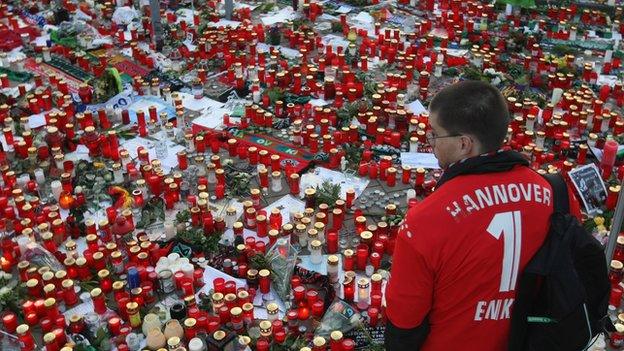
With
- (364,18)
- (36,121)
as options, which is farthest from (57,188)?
(364,18)

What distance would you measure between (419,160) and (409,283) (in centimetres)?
344

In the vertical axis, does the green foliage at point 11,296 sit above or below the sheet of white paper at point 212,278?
below

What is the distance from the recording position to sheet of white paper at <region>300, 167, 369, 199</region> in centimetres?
501

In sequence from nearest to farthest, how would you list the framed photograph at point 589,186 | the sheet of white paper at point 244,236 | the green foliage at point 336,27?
the sheet of white paper at point 244,236 < the framed photograph at point 589,186 < the green foliage at point 336,27

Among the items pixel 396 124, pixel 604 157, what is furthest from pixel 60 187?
pixel 604 157

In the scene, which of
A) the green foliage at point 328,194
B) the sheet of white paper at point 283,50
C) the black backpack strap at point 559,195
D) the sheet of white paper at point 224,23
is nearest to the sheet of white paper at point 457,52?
the sheet of white paper at point 283,50

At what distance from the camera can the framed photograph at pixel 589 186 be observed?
4711 mm

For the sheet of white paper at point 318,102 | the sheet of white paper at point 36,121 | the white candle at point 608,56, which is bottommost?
the sheet of white paper at point 36,121

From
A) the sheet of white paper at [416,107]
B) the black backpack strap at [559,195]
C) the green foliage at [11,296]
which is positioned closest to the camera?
the black backpack strap at [559,195]

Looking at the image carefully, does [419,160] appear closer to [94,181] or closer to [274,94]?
[274,94]

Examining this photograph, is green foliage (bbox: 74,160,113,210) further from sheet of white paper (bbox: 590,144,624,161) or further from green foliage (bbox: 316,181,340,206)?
sheet of white paper (bbox: 590,144,624,161)

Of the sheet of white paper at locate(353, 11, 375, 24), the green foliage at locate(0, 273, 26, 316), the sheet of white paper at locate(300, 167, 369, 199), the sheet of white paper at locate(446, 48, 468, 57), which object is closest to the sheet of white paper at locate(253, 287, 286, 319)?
the sheet of white paper at locate(300, 167, 369, 199)

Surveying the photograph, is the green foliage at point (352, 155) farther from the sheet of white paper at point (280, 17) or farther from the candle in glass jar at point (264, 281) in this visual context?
the sheet of white paper at point (280, 17)

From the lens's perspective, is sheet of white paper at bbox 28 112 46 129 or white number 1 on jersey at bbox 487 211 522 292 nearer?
white number 1 on jersey at bbox 487 211 522 292
